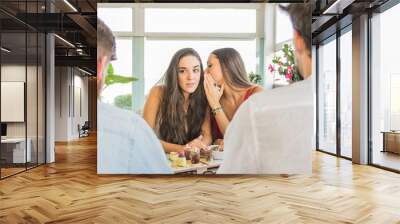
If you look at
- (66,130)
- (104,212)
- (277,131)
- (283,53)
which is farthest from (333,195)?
(66,130)

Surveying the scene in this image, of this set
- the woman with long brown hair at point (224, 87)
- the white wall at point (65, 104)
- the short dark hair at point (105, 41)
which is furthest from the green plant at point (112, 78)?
the white wall at point (65, 104)

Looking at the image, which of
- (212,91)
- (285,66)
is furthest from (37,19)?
(285,66)

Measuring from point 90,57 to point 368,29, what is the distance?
29.5 ft

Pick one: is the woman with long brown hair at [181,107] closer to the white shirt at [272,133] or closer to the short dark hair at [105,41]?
the white shirt at [272,133]

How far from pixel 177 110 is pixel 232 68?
1123mm

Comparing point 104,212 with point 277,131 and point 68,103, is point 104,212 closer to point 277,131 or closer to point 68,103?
point 277,131

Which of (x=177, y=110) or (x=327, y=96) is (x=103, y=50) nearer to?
(x=177, y=110)

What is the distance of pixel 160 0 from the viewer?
7957 millimetres

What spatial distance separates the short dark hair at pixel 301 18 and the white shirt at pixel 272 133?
0.77 m

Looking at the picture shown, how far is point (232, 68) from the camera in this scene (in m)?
6.25

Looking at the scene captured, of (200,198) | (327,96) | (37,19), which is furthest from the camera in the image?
(327,96)

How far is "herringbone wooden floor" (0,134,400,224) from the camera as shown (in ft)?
12.9

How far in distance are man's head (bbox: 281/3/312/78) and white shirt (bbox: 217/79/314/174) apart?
366 millimetres

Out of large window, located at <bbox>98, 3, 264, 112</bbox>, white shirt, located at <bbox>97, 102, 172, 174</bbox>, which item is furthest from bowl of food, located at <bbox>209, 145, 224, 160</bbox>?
large window, located at <bbox>98, 3, 264, 112</bbox>
